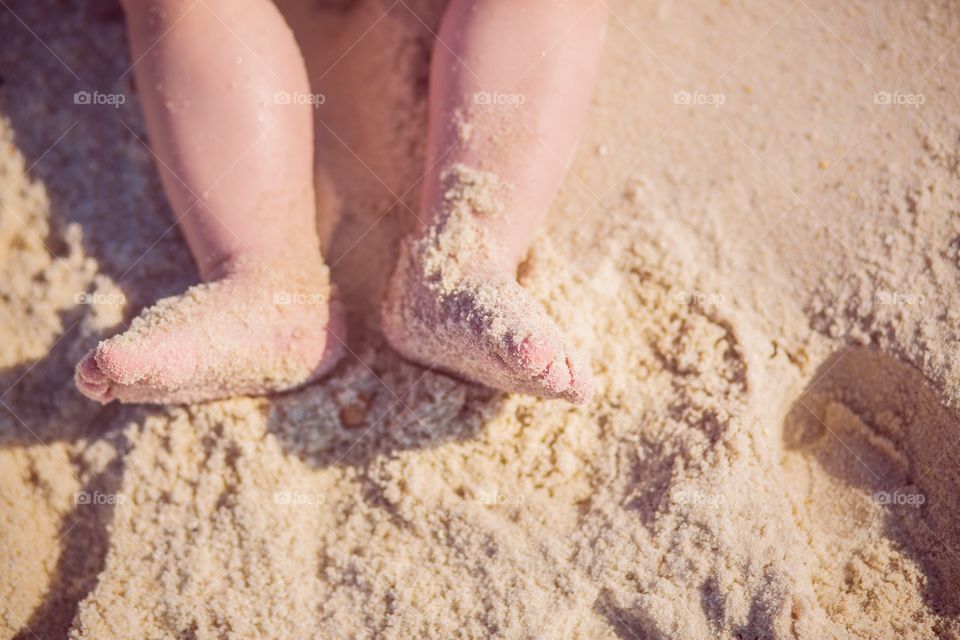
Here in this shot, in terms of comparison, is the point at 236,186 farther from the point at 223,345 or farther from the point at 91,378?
the point at 91,378

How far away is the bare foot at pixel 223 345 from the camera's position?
1312mm

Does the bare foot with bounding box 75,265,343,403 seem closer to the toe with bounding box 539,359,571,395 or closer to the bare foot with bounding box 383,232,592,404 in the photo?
the bare foot with bounding box 383,232,592,404

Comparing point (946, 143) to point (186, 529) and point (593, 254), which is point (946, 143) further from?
point (186, 529)

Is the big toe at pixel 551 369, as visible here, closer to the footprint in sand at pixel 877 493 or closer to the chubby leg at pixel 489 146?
the chubby leg at pixel 489 146

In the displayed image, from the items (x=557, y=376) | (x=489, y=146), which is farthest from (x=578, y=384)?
(x=489, y=146)

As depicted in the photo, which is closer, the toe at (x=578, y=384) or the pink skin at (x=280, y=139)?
the toe at (x=578, y=384)

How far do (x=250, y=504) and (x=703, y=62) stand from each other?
154cm

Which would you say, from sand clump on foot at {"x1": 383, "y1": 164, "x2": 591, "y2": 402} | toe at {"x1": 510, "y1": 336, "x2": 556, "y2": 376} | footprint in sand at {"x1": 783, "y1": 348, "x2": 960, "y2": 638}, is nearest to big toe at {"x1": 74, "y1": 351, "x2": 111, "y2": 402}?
sand clump on foot at {"x1": 383, "y1": 164, "x2": 591, "y2": 402}

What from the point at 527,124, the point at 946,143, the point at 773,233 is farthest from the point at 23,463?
the point at 946,143

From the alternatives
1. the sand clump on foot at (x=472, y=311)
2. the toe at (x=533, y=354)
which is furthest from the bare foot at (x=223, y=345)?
the toe at (x=533, y=354)

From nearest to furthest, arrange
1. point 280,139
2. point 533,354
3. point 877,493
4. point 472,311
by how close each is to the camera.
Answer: point 533,354
point 472,311
point 877,493
point 280,139

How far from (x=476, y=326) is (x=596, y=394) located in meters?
0.36

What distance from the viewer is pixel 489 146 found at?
4.83 ft

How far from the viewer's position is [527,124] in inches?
57.6
